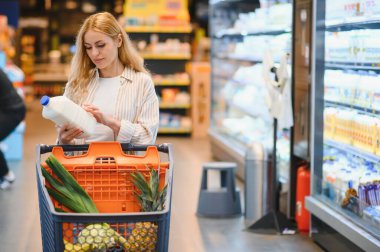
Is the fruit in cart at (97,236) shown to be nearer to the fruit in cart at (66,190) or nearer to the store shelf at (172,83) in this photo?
the fruit in cart at (66,190)

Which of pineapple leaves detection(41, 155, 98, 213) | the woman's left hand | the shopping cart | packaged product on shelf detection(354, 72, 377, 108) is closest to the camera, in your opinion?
the shopping cart

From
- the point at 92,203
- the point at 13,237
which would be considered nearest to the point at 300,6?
the point at 13,237

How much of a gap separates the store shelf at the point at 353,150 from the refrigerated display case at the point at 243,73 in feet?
3.01

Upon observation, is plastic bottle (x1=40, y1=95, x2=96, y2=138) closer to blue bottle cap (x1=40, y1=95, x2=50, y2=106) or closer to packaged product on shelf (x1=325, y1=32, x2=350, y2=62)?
blue bottle cap (x1=40, y1=95, x2=50, y2=106)

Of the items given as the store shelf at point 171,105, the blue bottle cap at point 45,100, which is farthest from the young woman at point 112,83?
the store shelf at point 171,105

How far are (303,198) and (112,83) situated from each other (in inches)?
114

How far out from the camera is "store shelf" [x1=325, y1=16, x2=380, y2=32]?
5246mm

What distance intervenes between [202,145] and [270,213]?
626cm

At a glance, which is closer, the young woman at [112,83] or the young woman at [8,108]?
the young woman at [112,83]

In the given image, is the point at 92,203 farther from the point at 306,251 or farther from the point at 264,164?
the point at 264,164

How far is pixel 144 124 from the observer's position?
3953 millimetres

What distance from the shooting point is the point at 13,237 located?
6387 mm

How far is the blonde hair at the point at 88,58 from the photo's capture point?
3.88 metres

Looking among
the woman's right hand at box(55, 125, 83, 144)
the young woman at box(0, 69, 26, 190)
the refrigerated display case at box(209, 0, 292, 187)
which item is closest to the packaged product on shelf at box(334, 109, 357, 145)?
the refrigerated display case at box(209, 0, 292, 187)
